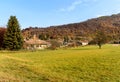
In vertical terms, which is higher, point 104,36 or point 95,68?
point 104,36

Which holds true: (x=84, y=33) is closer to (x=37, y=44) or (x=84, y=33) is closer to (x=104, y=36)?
(x=37, y=44)

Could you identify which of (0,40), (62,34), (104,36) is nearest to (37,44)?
(0,40)

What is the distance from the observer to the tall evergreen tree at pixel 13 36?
5988cm

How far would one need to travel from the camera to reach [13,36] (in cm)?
6053

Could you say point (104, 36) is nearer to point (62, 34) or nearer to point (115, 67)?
point (115, 67)

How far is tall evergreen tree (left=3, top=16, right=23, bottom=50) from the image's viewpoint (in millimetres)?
59875

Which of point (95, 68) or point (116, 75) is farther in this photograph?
point (95, 68)

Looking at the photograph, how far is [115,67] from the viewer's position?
2031 centimetres

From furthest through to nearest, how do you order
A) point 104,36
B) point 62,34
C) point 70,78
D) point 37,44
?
point 62,34, point 37,44, point 104,36, point 70,78

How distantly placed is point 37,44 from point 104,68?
67524 mm

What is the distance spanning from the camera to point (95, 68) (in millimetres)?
20047

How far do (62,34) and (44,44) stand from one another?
5967cm

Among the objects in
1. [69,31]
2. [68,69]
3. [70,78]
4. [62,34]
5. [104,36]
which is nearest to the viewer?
[70,78]

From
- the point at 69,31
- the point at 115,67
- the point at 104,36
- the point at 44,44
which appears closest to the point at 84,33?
the point at 69,31
